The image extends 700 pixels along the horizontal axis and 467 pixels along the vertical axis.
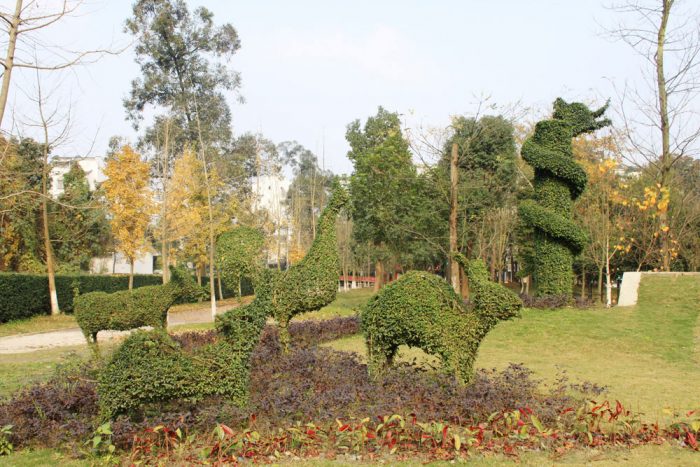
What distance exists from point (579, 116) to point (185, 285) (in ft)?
39.9

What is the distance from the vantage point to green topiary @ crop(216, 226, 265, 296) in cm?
859

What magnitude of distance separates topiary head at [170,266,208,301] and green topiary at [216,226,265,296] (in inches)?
53.5

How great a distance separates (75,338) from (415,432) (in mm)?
14187

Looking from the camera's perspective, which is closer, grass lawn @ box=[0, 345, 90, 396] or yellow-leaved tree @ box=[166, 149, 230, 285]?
grass lawn @ box=[0, 345, 90, 396]

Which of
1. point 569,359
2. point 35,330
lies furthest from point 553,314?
point 35,330

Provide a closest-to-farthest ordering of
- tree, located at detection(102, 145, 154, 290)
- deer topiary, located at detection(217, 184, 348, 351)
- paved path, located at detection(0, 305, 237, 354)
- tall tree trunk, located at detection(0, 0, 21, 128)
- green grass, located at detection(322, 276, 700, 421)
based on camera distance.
→ tall tree trunk, located at detection(0, 0, 21, 128), green grass, located at detection(322, 276, 700, 421), deer topiary, located at detection(217, 184, 348, 351), paved path, located at detection(0, 305, 237, 354), tree, located at detection(102, 145, 154, 290)

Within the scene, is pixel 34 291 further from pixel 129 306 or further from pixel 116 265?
pixel 116 265

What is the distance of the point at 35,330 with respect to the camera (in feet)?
63.0

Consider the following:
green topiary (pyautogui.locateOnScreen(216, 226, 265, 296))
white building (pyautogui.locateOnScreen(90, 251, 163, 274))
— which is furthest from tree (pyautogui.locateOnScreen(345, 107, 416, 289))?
green topiary (pyautogui.locateOnScreen(216, 226, 265, 296))

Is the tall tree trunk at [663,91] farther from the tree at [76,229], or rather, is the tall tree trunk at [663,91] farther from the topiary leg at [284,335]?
the tree at [76,229]

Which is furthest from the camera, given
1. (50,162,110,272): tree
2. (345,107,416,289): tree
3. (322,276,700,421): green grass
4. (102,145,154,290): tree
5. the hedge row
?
(50,162,110,272): tree

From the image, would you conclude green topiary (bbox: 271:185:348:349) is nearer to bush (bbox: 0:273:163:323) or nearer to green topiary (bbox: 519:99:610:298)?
green topiary (bbox: 519:99:610:298)

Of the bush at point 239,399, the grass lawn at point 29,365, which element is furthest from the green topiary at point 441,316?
the grass lawn at point 29,365

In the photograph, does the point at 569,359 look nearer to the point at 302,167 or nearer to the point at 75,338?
the point at 75,338
